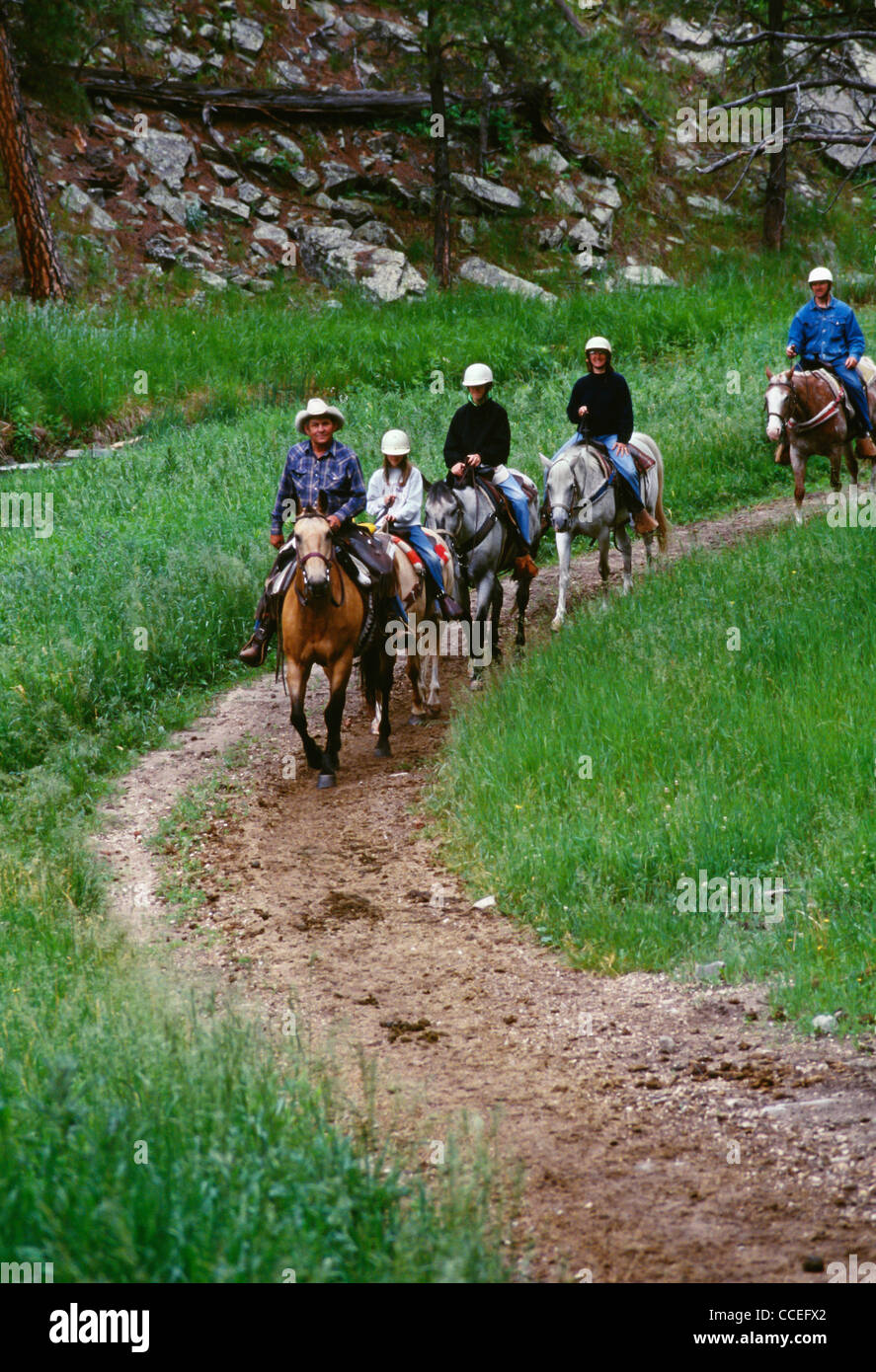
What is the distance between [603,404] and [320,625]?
5470mm

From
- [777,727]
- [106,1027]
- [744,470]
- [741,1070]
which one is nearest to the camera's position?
[106,1027]

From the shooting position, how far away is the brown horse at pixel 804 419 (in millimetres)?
15906

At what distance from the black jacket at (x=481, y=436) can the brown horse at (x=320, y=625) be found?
2.76m

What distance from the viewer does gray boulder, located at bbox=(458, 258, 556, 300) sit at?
1179 inches

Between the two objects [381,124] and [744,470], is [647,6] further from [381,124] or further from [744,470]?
[744,470]

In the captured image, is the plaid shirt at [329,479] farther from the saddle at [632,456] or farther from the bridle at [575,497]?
the saddle at [632,456]

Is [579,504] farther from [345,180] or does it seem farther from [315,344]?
[345,180]

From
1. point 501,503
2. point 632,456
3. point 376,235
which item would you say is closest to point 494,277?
point 376,235

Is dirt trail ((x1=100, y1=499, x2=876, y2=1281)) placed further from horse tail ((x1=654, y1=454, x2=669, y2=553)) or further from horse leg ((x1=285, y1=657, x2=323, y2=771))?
horse tail ((x1=654, y1=454, x2=669, y2=553))

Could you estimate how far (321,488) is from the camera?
1119 cm

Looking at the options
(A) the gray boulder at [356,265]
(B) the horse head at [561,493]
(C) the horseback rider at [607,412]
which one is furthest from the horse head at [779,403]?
(A) the gray boulder at [356,265]
